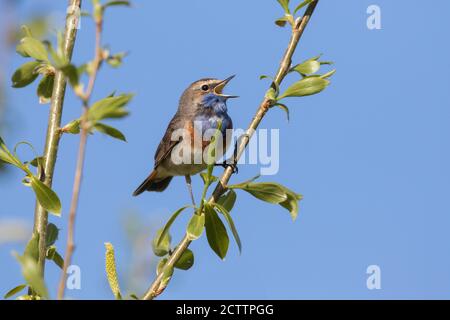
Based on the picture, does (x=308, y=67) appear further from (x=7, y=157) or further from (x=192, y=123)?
(x=192, y=123)

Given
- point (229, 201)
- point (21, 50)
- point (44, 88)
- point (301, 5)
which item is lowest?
point (229, 201)

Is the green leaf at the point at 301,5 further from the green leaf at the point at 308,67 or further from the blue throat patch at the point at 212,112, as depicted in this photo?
the blue throat patch at the point at 212,112

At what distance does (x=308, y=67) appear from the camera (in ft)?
10.9

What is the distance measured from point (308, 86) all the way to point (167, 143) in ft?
19.1

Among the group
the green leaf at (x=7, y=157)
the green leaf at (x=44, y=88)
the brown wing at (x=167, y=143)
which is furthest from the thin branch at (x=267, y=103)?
the brown wing at (x=167, y=143)

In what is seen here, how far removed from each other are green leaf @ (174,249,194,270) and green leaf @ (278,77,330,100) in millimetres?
897

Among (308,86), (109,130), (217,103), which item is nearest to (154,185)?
(217,103)

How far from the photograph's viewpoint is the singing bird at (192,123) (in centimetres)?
826

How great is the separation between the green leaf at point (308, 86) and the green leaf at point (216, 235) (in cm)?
69

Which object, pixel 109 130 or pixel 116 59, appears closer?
pixel 116 59

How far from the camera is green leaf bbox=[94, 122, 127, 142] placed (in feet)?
6.63

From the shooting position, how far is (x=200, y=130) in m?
8.35

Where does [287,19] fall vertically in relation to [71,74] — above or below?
above
